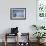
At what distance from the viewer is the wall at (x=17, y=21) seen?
6.84m

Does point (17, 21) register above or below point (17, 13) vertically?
below

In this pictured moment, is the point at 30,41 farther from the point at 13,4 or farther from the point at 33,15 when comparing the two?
the point at 13,4

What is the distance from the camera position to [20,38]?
22.9ft

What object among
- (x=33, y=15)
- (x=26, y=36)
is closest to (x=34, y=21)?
(x=33, y=15)

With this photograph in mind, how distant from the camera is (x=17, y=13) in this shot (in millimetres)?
6887

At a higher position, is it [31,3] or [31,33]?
[31,3]

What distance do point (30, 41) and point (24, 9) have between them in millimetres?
1390

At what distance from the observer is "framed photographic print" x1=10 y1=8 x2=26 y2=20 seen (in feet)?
22.5

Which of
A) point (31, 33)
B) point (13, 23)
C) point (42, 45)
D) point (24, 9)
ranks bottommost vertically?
point (42, 45)

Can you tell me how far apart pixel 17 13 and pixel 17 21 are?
0.34m

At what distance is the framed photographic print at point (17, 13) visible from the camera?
6855mm

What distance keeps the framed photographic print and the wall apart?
0.13m

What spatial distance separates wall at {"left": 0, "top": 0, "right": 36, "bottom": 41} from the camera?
6.84m

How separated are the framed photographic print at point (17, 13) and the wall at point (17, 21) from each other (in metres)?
Answer: 0.13
